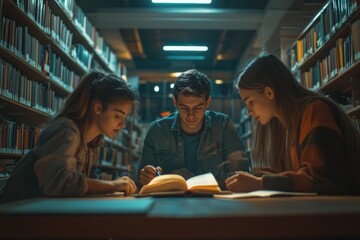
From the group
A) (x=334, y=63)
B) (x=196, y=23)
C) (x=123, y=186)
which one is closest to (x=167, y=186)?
(x=123, y=186)

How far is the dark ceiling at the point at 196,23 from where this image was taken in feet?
16.1

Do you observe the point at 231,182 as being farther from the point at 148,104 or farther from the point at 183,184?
the point at 148,104

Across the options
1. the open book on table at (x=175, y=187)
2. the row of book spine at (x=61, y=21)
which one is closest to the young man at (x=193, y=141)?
the open book on table at (x=175, y=187)

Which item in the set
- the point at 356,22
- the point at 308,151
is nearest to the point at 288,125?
the point at 308,151

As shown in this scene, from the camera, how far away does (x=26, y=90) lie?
2678mm

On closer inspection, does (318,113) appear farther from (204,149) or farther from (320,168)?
(204,149)

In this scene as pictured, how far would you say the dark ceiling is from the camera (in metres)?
4.91

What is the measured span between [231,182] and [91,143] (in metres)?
0.73

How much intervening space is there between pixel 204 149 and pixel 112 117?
24.3 inches

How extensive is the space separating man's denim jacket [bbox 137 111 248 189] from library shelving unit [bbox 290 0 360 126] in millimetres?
1097

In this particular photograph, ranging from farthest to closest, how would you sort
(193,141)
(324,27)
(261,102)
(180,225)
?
1. (324,27)
2. (193,141)
3. (261,102)
4. (180,225)

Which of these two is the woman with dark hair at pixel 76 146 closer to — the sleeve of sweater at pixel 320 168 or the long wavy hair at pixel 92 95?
the long wavy hair at pixel 92 95

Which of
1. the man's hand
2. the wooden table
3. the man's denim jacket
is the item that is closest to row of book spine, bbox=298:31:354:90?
the man's denim jacket

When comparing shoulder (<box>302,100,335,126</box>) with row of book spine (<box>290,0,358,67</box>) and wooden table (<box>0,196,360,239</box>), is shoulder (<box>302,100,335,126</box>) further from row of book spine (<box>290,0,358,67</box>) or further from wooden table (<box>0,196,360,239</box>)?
row of book spine (<box>290,0,358,67</box>)
